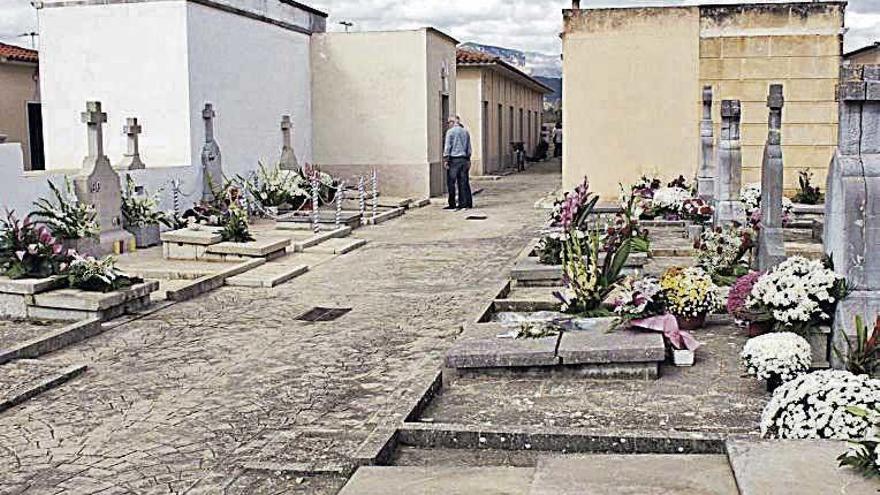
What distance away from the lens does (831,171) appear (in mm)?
6199

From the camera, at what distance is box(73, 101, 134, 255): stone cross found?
40.9ft

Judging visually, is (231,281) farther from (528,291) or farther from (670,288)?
(670,288)

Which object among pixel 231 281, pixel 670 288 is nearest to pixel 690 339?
pixel 670 288

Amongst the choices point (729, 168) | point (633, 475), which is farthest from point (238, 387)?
point (729, 168)

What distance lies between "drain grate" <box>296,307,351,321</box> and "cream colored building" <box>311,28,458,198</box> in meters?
11.9

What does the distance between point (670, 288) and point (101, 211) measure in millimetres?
8025

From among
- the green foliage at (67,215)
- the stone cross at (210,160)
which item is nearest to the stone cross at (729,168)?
the green foliage at (67,215)

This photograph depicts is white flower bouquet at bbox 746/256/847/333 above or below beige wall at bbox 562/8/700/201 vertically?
below

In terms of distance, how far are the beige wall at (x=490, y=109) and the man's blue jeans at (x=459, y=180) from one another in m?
10.9

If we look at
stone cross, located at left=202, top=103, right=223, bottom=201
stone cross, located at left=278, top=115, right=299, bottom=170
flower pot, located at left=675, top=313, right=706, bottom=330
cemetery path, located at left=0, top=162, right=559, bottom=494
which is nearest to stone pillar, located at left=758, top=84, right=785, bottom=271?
flower pot, located at left=675, top=313, right=706, bottom=330

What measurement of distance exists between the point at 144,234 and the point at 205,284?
10.8 feet

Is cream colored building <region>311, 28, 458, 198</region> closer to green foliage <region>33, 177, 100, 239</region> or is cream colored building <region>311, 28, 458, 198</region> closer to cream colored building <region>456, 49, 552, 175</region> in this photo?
cream colored building <region>456, 49, 552, 175</region>

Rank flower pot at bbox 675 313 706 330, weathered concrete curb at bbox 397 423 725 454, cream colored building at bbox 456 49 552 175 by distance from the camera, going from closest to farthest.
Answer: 1. weathered concrete curb at bbox 397 423 725 454
2. flower pot at bbox 675 313 706 330
3. cream colored building at bbox 456 49 552 175

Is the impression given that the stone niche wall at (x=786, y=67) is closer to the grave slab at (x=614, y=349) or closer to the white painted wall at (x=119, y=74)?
the white painted wall at (x=119, y=74)
